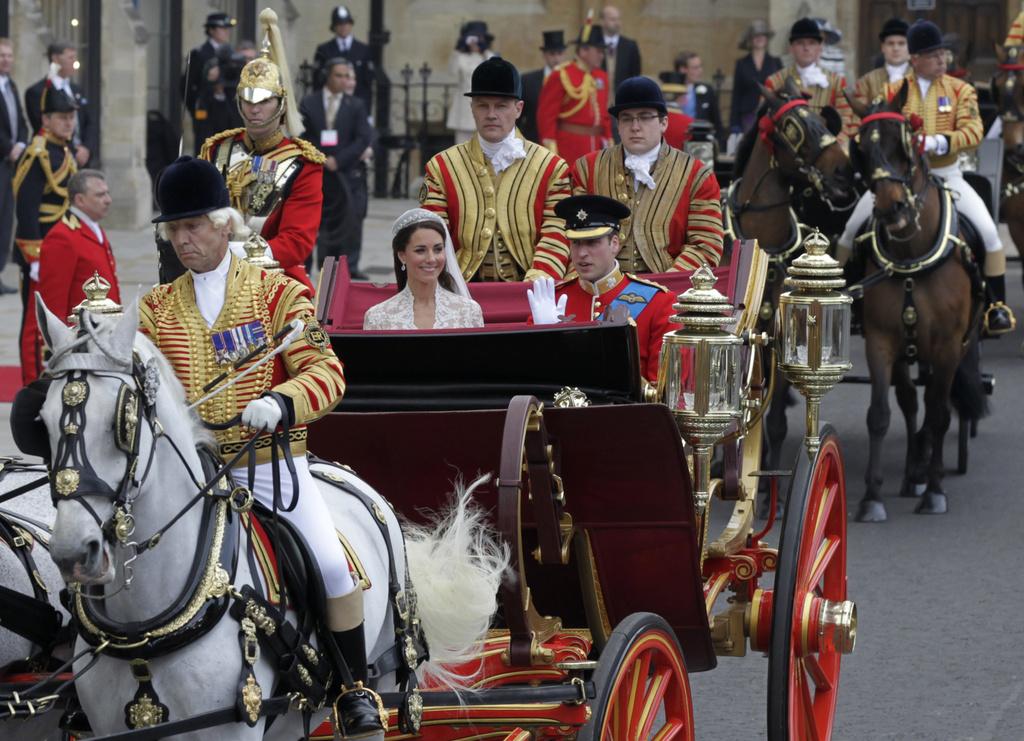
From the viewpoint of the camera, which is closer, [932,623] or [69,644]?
[69,644]

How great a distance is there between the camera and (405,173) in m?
23.9

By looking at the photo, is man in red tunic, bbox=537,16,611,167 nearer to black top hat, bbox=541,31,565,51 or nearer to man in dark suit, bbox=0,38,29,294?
black top hat, bbox=541,31,565,51

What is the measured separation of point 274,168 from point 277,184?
64mm

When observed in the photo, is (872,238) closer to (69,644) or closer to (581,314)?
(581,314)

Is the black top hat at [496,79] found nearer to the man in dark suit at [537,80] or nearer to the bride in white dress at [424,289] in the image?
the bride in white dress at [424,289]

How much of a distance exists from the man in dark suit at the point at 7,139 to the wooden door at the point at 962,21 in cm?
1276

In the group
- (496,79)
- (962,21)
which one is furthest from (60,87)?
Result: (962,21)

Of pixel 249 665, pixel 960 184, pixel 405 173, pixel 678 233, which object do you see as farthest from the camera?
pixel 405 173

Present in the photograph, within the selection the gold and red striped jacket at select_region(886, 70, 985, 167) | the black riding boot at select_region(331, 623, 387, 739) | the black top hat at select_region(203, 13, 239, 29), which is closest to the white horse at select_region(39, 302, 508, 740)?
the black riding boot at select_region(331, 623, 387, 739)

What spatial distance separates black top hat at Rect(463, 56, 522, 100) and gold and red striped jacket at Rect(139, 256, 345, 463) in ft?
8.31

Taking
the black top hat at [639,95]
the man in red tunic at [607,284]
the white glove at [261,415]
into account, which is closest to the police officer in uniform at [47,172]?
the black top hat at [639,95]

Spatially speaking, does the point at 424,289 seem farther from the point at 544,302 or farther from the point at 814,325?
the point at 814,325

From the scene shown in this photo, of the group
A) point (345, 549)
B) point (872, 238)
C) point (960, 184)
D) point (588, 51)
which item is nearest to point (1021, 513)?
point (872, 238)

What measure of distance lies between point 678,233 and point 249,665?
3.63 meters
